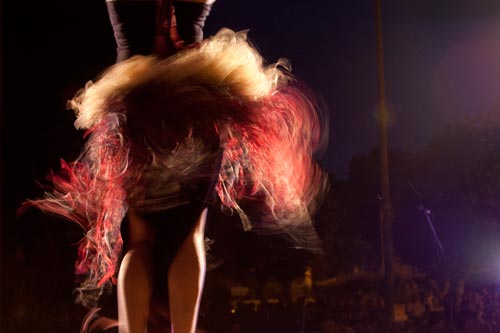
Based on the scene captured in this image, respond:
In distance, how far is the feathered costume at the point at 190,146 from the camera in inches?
72.4

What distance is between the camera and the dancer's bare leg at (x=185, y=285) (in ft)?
5.71

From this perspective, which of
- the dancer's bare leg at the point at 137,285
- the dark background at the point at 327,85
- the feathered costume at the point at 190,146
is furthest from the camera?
the dark background at the point at 327,85

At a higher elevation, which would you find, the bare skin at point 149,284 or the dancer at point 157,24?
the dancer at point 157,24

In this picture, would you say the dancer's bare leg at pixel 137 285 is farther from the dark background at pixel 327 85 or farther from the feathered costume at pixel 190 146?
the dark background at pixel 327 85

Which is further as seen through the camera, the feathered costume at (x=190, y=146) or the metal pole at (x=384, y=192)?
the metal pole at (x=384, y=192)

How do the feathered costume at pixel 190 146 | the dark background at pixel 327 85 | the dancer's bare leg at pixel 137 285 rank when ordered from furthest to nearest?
the dark background at pixel 327 85 < the feathered costume at pixel 190 146 < the dancer's bare leg at pixel 137 285

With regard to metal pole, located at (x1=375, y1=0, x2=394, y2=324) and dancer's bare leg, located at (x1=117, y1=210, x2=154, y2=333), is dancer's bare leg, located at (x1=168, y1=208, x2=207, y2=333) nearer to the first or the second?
dancer's bare leg, located at (x1=117, y1=210, x2=154, y2=333)

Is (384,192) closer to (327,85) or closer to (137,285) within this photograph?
(327,85)

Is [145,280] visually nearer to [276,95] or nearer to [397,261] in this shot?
[276,95]

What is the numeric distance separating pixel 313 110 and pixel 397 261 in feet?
2.55

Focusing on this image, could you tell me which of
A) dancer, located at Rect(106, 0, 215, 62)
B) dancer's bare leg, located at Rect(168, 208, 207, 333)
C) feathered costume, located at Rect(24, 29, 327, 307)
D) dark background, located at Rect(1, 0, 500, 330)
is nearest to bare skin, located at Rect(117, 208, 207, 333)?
dancer's bare leg, located at Rect(168, 208, 207, 333)

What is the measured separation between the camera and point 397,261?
8.77 ft

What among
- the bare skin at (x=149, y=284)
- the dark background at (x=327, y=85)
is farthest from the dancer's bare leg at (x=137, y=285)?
the dark background at (x=327, y=85)

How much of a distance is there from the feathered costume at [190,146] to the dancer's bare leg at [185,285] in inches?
5.8
